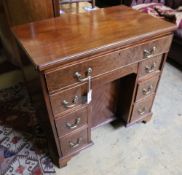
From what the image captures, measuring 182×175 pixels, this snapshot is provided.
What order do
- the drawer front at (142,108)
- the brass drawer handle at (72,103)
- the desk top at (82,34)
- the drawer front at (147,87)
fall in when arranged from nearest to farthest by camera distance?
the desk top at (82,34) → the brass drawer handle at (72,103) → the drawer front at (147,87) → the drawer front at (142,108)

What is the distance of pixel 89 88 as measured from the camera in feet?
2.94

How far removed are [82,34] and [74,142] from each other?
0.65 meters

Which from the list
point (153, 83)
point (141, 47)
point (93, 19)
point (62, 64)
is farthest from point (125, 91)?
point (62, 64)

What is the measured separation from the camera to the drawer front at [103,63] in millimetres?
762

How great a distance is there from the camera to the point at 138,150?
4.30 feet

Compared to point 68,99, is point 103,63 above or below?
above

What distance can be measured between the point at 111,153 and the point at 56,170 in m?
0.39

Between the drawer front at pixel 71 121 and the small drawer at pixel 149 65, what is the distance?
1.32 ft

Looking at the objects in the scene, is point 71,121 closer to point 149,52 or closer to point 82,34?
point 82,34

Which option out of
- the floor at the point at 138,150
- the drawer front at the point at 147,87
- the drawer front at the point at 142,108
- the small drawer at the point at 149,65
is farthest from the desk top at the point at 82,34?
the floor at the point at 138,150

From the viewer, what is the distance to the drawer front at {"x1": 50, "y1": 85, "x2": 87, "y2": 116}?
835 millimetres

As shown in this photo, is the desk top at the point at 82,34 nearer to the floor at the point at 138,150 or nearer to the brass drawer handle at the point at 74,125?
the brass drawer handle at the point at 74,125

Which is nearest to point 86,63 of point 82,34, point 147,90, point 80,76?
point 80,76

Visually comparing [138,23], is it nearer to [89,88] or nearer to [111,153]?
[89,88]
